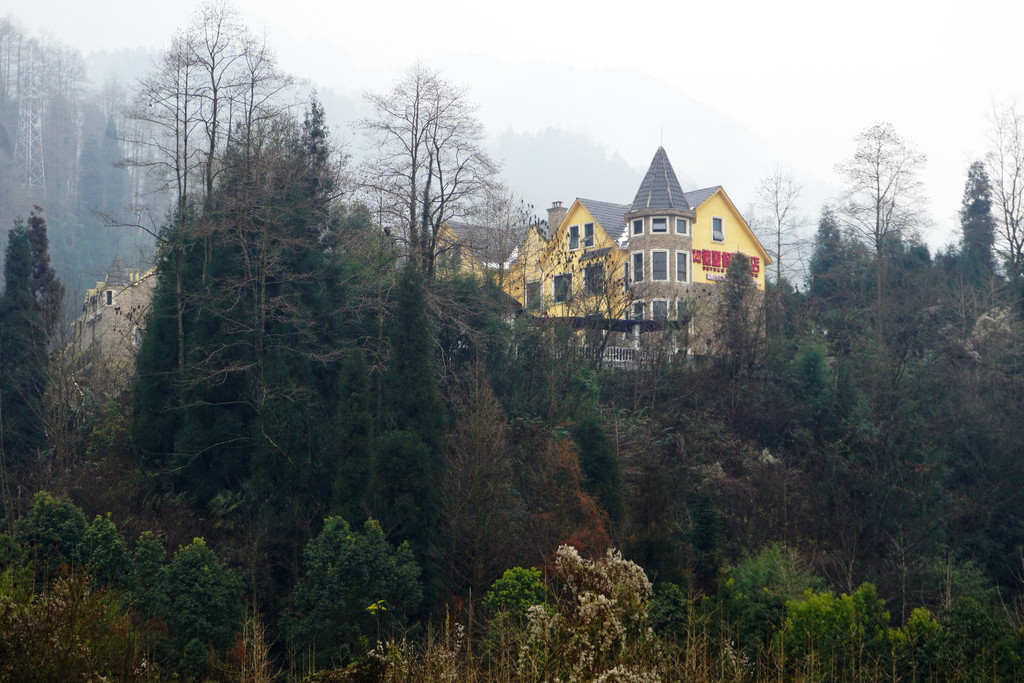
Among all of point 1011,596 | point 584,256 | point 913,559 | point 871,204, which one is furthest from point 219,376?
point 871,204

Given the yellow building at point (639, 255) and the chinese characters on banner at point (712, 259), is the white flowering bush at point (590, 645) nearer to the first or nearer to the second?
the yellow building at point (639, 255)

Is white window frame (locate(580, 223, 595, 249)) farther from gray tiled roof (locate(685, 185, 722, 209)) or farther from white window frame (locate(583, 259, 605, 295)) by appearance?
white window frame (locate(583, 259, 605, 295))

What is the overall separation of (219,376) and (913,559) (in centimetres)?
1944

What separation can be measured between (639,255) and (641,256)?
0.44ft

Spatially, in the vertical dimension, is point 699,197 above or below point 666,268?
above

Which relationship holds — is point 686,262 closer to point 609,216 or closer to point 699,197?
point 699,197

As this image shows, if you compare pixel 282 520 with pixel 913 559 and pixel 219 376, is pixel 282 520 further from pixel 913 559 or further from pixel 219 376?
pixel 913 559

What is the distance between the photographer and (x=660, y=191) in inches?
1671

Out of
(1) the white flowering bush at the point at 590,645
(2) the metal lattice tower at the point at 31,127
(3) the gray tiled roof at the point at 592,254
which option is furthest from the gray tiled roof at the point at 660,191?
(2) the metal lattice tower at the point at 31,127

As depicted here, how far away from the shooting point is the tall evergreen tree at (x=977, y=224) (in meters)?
42.2

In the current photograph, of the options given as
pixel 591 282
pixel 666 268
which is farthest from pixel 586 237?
pixel 591 282

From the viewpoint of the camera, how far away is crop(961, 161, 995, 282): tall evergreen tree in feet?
139

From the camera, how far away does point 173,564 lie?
18469 millimetres

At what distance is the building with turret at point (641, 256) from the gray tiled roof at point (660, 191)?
46 millimetres
